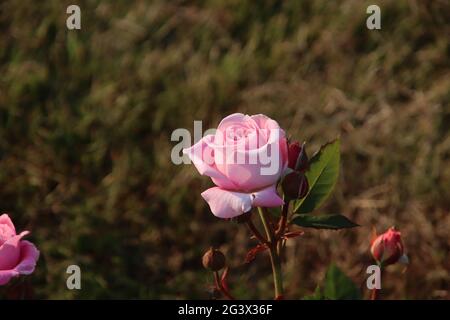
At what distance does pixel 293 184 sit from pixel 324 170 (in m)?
0.17

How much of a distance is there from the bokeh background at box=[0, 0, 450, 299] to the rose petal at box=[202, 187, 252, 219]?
0.85 meters

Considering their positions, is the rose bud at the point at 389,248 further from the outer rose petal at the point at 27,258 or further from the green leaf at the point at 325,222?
the outer rose petal at the point at 27,258

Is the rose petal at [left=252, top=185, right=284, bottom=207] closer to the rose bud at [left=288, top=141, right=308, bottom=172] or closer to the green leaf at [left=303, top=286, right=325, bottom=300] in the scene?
the rose bud at [left=288, top=141, right=308, bottom=172]

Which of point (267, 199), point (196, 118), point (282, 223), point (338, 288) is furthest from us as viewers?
point (196, 118)

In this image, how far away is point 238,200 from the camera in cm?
102

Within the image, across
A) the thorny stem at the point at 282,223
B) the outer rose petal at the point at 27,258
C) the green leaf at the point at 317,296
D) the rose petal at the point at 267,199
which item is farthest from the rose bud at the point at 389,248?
the outer rose petal at the point at 27,258

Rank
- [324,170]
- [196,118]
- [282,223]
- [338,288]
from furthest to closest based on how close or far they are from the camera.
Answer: [196,118] < [338,288] < [324,170] < [282,223]

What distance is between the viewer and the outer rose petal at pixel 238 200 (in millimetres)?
1011

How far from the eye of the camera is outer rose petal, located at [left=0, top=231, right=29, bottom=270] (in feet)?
3.68

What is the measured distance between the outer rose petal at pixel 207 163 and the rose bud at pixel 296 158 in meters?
0.09

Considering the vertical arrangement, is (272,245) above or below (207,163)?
below

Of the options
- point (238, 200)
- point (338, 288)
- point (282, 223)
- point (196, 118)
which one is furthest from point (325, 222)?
point (196, 118)

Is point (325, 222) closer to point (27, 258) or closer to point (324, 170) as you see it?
point (324, 170)

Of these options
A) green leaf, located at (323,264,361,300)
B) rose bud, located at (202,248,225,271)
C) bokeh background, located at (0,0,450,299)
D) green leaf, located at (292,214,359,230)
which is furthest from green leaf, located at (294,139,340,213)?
bokeh background, located at (0,0,450,299)
